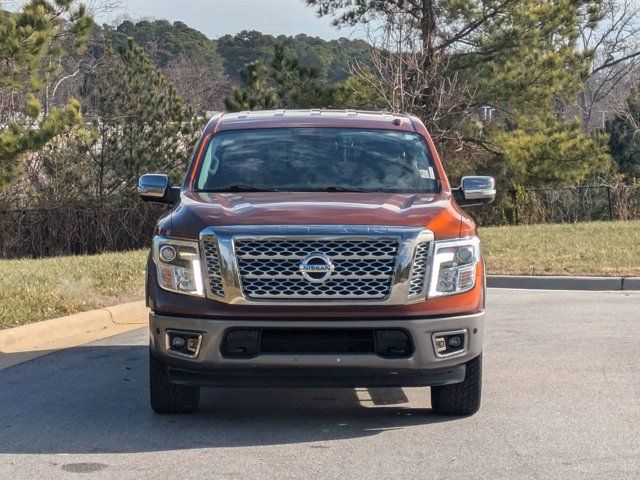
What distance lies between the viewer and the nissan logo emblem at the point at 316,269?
20.3 feet

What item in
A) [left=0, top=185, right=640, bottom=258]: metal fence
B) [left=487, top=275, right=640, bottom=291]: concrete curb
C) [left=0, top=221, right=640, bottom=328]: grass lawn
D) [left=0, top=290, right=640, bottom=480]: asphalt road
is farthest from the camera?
[left=0, top=185, right=640, bottom=258]: metal fence

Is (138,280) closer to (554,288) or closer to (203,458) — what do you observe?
(554,288)

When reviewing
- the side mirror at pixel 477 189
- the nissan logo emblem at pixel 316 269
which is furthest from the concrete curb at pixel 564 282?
the nissan logo emblem at pixel 316 269

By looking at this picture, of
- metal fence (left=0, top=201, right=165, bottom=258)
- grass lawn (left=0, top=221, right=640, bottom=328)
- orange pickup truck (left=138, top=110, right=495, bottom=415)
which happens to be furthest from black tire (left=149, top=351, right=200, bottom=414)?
metal fence (left=0, top=201, right=165, bottom=258)

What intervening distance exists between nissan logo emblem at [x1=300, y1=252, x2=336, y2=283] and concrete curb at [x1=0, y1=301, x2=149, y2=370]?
3613 millimetres

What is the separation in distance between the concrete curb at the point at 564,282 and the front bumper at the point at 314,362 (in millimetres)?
8532

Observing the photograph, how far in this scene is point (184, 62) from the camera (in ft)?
207

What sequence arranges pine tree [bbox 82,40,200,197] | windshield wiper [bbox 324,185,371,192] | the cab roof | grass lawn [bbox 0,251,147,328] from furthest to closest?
pine tree [bbox 82,40,200,197]
grass lawn [bbox 0,251,147,328]
the cab roof
windshield wiper [bbox 324,185,371,192]

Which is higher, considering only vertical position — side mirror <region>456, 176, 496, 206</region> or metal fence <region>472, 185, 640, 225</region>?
side mirror <region>456, 176, 496, 206</region>

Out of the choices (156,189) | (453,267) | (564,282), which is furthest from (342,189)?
(564,282)

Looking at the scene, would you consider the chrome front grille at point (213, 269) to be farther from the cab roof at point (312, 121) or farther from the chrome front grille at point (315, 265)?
the cab roof at point (312, 121)

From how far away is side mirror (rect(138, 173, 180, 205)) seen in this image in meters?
7.66

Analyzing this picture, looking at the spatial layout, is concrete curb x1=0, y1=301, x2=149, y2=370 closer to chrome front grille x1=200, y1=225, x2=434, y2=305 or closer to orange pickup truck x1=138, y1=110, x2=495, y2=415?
orange pickup truck x1=138, y1=110, x2=495, y2=415

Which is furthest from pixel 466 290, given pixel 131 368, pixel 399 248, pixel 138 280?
pixel 138 280
